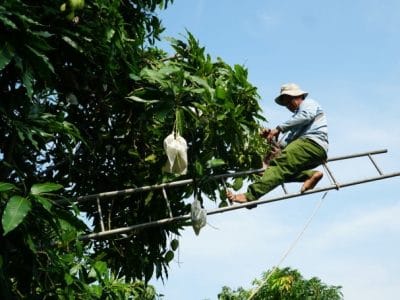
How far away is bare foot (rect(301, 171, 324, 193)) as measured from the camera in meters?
4.30

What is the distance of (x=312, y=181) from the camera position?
4324mm

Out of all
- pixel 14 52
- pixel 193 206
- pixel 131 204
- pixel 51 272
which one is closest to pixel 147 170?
Answer: pixel 131 204

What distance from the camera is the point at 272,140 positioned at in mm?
4551

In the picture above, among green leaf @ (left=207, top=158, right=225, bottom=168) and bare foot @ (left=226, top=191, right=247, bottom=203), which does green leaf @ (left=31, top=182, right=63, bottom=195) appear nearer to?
green leaf @ (left=207, top=158, right=225, bottom=168)

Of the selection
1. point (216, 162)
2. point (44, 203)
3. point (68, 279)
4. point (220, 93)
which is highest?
point (220, 93)

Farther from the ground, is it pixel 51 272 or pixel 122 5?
pixel 122 5

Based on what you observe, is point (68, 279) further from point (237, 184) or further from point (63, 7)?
point (237, 184)

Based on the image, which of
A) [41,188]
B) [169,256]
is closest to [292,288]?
[169,256]

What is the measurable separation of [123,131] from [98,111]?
0.21 meters

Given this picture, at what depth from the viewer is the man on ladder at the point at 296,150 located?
4.22 m

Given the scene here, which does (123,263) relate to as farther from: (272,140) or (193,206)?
(272,140)

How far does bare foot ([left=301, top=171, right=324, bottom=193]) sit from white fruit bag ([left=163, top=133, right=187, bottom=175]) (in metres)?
0.79

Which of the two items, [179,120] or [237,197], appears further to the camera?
[237,197]

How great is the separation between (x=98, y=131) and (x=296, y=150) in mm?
1254
